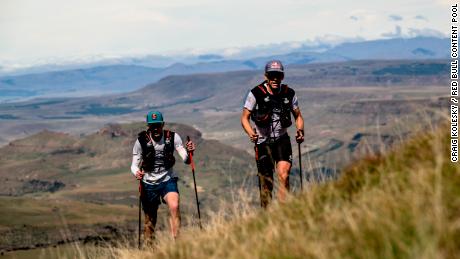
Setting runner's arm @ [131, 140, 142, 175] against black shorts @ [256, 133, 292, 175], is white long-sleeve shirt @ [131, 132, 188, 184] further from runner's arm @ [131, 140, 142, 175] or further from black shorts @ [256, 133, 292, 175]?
black shorts @ [256, 133, 292, 175]

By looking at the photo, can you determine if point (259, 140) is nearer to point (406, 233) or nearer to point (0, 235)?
point (406, 233)

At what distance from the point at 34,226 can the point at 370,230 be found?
139526 mm

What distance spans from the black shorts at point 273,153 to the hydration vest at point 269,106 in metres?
0.35

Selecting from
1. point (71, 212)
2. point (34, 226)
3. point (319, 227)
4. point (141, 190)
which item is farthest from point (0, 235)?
point (319, 227)

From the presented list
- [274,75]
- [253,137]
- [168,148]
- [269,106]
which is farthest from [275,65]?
[168,148]

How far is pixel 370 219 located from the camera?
4902 millimetres

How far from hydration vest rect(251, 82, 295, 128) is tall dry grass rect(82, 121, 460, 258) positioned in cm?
488

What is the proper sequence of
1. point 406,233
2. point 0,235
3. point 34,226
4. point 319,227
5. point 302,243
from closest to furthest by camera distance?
1. point 406,233
2. point 302,243
3. point 319,227
4. point 0,235
5. point 34,226

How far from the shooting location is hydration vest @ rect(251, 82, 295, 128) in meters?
12.8

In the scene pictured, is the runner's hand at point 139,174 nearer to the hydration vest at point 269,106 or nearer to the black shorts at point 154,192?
the black shorts at point 154,192

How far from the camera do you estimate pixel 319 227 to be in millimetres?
5496

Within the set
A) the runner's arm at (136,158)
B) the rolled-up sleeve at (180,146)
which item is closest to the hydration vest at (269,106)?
the rolled-up sleeve at (180,146)

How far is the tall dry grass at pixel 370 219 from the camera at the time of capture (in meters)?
4.34

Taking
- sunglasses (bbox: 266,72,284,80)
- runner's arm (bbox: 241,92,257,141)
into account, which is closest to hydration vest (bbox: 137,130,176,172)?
runner's arm (bbox: 241,92,257,141)
